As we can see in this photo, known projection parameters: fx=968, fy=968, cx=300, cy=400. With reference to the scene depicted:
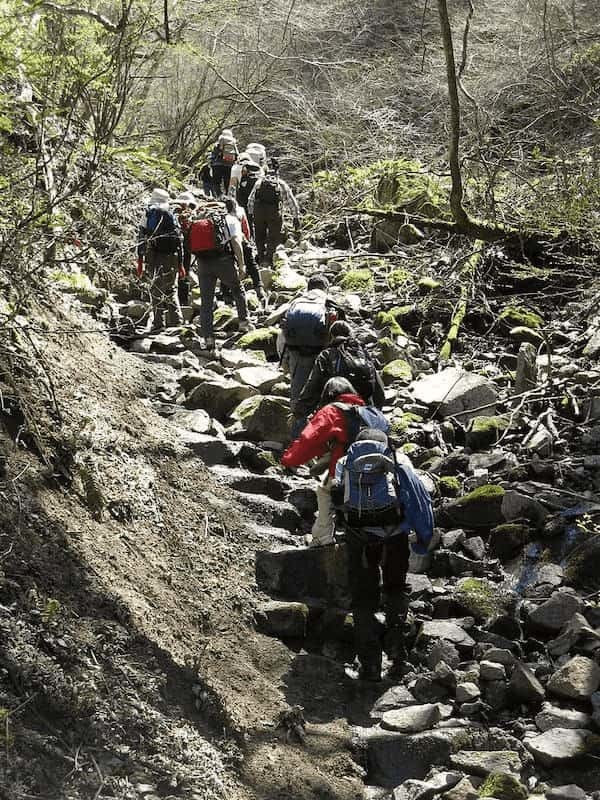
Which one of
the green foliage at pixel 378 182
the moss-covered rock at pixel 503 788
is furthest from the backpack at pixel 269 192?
the moss-covered rock at pixel 503 788

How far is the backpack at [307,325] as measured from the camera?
26.8 feet

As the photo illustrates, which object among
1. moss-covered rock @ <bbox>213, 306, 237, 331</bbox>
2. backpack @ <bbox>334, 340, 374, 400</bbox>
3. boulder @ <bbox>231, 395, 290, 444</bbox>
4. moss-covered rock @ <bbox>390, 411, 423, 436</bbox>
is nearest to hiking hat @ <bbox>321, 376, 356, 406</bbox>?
backpack @ <bbox>334, 340, 374, 400</bbox>

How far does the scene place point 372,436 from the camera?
6.18 metres

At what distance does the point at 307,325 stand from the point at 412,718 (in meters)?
3.61

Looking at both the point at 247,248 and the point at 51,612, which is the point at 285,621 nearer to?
the point at 51,612

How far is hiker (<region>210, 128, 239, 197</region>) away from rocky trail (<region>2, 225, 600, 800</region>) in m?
5.18

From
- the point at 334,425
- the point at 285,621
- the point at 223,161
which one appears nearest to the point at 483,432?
the point at 334,425

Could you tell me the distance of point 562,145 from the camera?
7.78 metres

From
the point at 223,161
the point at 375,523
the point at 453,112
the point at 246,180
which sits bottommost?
the point at 375,523

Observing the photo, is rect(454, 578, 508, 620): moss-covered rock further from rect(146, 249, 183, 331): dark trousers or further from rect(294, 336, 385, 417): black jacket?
rect(146, 249, 183, 331): dark trousers

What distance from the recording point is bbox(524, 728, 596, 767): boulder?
522 cm

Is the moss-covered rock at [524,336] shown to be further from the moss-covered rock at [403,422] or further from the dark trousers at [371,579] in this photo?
the dark trousers at [371,579]

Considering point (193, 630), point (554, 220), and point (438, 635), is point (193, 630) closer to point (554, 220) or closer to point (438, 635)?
point (438, 635)

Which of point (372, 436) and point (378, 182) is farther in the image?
point (378, 182)
